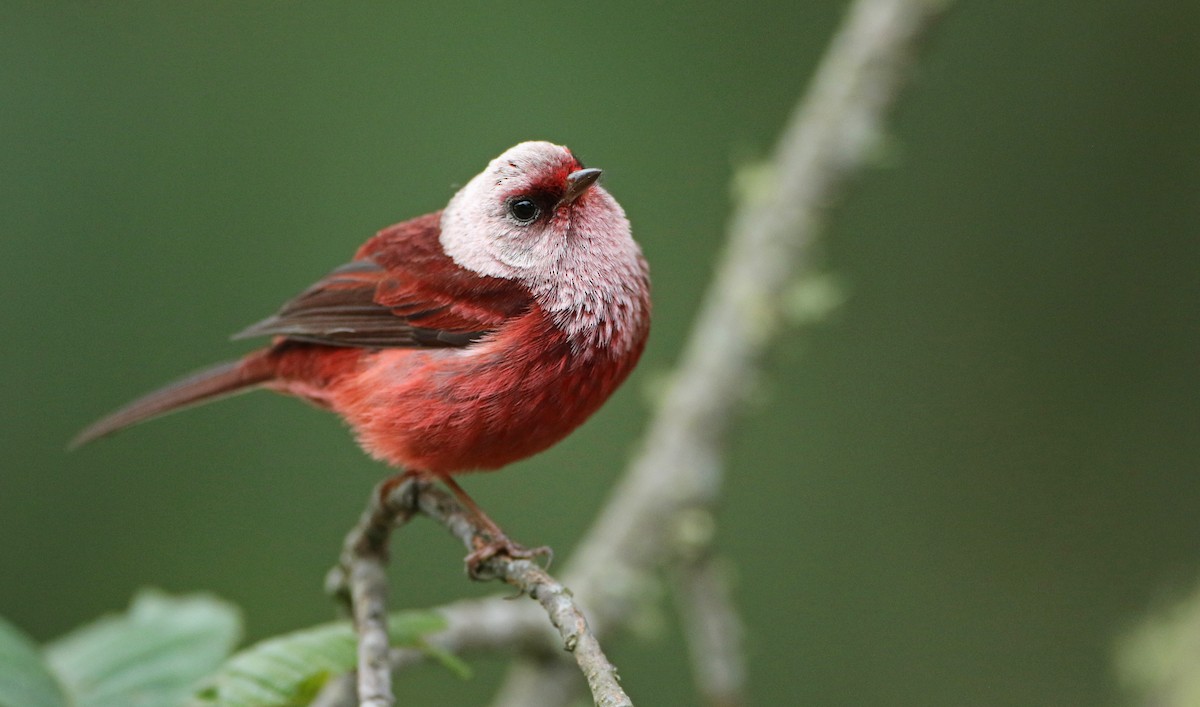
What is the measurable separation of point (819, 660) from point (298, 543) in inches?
115

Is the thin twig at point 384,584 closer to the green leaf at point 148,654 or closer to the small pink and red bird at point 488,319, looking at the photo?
the small pink and red bird at point 488,319

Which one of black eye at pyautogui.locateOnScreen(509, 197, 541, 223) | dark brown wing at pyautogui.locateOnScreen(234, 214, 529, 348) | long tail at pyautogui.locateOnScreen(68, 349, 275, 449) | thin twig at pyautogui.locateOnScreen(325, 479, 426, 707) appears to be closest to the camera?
thin twig at pyautogui.locateOnScreen(325, 479, 426, 707)

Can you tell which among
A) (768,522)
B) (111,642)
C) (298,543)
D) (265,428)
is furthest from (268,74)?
(111,642)

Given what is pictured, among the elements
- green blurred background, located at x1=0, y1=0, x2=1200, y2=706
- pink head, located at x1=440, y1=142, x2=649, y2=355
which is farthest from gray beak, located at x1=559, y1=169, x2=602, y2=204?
green blurred background, located at x1=0, y1=0, x2=1200, y2=706

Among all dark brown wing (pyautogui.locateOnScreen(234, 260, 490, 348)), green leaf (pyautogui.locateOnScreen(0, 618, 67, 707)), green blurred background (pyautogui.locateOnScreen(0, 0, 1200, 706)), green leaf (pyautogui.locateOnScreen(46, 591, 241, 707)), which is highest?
green blurred background (pyautogui.locateOnScreen(0, 0, 1200, 706))

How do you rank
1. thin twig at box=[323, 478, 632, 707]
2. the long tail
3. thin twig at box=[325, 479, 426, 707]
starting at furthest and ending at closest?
the long tail → thin twig at box=[325, 479, 426, 707] → thin twig at box=[323, 478, 632, 707]

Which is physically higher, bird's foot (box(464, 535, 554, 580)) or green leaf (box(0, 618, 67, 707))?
bird's foot (box(464, 535, 554, 580))

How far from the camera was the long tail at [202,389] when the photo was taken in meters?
4.07

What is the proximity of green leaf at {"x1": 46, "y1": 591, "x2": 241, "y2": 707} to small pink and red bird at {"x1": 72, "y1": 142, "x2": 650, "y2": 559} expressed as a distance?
2.23 feet

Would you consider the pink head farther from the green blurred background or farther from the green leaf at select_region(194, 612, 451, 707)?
the green blurred background

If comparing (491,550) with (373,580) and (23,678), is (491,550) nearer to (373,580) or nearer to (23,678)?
(373,580)

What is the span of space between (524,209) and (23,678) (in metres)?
1.72

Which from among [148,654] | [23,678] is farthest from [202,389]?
[23,678]

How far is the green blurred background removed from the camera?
6.61m
